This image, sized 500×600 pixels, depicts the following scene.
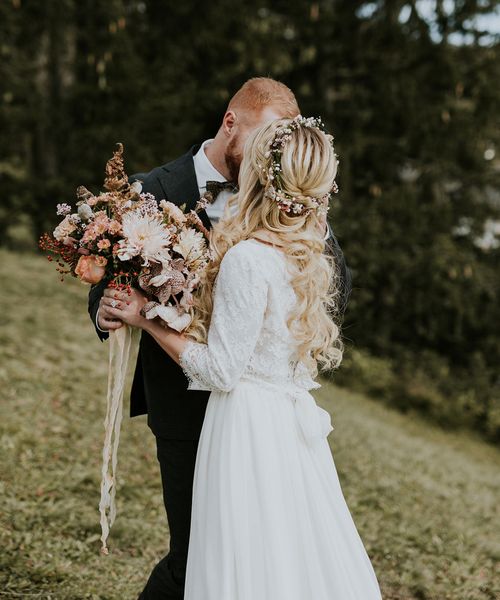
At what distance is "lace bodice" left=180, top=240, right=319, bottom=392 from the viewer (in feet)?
8.06

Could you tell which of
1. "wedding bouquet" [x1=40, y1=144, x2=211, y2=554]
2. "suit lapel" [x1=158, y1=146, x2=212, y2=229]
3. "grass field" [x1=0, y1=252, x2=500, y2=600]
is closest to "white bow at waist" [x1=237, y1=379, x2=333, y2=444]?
"wedding bouquet" [x1=40, y1=144, x2=211, y2=554]

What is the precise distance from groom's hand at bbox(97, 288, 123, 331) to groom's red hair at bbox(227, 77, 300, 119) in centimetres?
98

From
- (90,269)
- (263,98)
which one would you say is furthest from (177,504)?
(263,98)

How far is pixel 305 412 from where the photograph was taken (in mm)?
2615

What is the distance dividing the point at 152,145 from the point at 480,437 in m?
6.02

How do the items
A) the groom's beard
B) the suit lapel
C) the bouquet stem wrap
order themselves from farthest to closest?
the groom's beard, the suit lapel, the bouquet stem wrap

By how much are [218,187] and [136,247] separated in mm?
724

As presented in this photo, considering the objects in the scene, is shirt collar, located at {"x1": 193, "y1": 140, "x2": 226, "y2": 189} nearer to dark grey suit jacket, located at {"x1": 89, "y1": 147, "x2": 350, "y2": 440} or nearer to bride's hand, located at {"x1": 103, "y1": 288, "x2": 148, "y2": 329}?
dark grey suit jacket, located at {"x1": 89, "y1": 147, "x2": 350, "y2": 440}

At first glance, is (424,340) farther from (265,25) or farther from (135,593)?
Result: (135,593)

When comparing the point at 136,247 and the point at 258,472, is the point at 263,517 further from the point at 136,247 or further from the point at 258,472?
the point at 136,247

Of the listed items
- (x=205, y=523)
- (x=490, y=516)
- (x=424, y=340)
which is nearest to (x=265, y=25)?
(x=424, y=340)

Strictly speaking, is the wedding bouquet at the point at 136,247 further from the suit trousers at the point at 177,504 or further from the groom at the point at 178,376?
the suit trousers at the point at 177,504

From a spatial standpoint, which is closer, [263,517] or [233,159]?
[263,517]

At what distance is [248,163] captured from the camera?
8.52 ft
